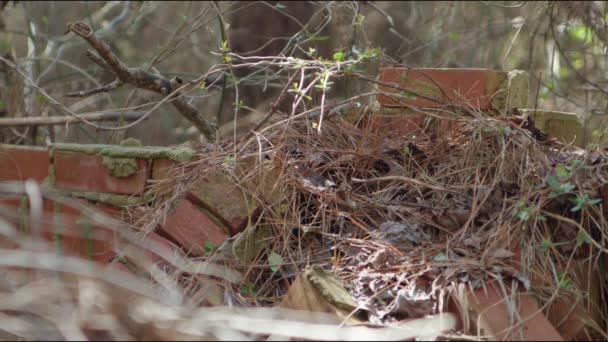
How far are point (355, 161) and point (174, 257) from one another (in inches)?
30.1

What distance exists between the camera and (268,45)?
657 centimetres

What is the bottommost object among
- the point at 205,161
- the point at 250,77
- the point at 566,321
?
the point at 566,321

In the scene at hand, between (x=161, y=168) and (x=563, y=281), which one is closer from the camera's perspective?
(x=563, y=281)

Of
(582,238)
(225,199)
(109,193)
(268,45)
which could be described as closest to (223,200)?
(225,199)

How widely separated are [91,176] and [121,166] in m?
0.20

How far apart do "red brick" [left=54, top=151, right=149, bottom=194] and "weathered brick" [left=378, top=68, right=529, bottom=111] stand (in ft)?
3.46

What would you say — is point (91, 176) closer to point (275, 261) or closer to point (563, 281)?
point (275, 261)

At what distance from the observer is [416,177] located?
8.86ft

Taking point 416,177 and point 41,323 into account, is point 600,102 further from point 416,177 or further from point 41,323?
point 41,323

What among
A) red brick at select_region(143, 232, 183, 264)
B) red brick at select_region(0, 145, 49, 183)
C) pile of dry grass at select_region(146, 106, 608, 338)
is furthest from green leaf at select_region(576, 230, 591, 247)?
red brick at select_region(0, 145, 49, 183)

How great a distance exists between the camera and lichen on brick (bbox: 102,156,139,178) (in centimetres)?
292

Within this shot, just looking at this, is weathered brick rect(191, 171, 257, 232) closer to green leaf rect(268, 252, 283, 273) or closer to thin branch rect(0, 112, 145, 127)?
green leaf rect(268, 252, 283, 273)

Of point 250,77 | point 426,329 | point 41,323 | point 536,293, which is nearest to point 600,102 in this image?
point 250,77

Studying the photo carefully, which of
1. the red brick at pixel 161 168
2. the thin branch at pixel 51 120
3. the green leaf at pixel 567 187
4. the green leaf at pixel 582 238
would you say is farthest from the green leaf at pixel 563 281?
the thin branch at pixel 51 120
